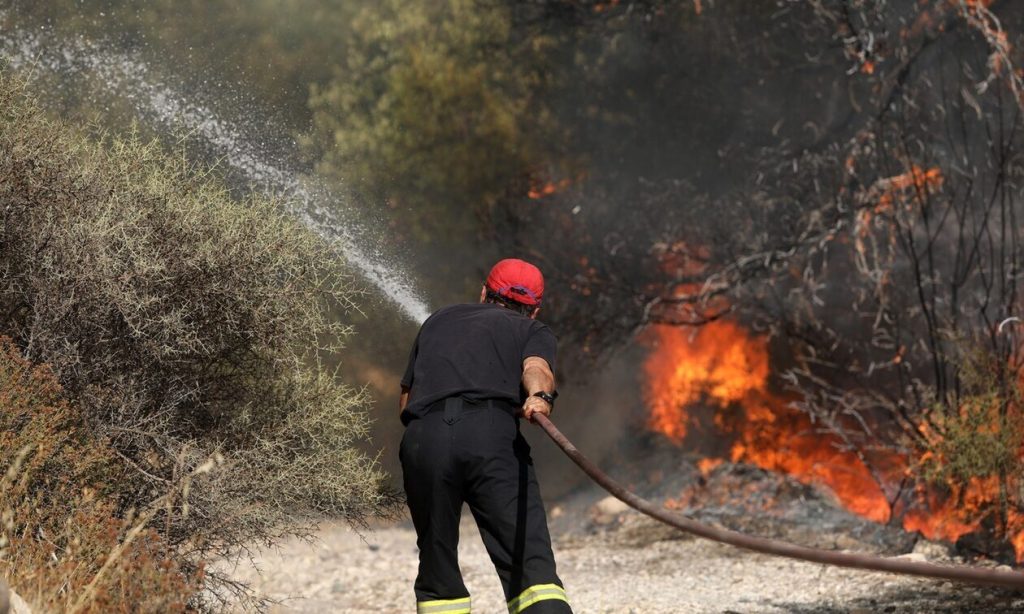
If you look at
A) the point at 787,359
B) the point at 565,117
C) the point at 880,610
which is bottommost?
the point at 880,610

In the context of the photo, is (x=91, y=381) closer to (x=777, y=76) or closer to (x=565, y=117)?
(x=565, y=117)

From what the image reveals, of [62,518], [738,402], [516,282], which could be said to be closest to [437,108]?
[738,402]

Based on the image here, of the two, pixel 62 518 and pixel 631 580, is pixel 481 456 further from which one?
pixel 631 580

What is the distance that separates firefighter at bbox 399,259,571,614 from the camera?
4297 millimetres

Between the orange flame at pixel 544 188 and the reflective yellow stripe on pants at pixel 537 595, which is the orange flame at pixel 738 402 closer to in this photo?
the orange flame at pixel 544 188

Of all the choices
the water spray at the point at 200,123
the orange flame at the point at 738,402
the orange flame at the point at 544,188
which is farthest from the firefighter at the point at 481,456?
the orange flame at the point at 544,188

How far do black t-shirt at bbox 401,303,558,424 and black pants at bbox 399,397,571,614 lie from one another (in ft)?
0.20

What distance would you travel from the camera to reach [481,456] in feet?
14.2

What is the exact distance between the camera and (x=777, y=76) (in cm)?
1271

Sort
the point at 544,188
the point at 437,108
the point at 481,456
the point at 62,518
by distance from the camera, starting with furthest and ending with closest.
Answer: the point at 544,188, the point at 437,108, the point at 62,518, the point at 481,456

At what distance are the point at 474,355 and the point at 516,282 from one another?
1.48 feet

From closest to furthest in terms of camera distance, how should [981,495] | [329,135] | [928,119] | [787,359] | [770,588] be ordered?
[770,588]
[981,495]
[329,135]
[928,119]
[787,359]

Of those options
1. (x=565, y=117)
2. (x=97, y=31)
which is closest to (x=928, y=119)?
(x=565, y=117)

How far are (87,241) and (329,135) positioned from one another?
4967 mm
